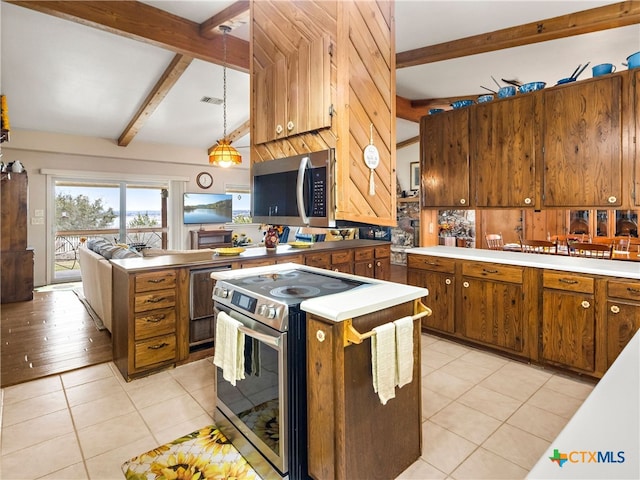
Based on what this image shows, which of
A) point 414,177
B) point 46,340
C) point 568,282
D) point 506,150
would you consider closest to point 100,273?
point 46,340

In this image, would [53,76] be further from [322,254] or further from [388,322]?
[388,322]

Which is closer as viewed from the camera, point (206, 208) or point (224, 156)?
point (224, 156)

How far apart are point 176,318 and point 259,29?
7.52ft

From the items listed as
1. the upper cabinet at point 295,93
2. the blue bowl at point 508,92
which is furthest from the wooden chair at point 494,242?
the upper cabinet at point 295,93

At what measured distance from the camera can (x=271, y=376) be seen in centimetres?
171

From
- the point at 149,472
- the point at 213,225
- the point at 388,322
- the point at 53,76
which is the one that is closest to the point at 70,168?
the point at 53,76

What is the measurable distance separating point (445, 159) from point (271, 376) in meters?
3.07

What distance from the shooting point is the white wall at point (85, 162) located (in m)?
6.16

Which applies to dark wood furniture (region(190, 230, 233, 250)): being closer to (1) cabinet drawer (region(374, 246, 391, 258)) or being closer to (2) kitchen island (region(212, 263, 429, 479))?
(1) cabinet drawer (region(374, 246, 391, 258))

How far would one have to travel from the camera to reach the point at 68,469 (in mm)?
1852

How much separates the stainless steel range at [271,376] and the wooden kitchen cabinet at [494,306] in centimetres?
175

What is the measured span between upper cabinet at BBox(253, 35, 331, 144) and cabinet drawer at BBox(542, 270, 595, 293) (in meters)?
2.29

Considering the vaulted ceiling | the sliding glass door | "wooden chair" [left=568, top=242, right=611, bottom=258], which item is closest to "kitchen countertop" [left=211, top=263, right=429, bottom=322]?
the vaulted ceiling

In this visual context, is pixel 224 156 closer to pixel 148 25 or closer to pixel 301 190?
pixel 148 25
